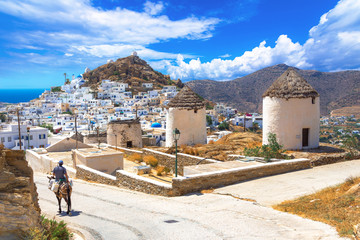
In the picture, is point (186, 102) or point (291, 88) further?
point (186, 102)

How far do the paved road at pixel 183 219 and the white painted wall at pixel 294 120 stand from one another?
7.36 meters

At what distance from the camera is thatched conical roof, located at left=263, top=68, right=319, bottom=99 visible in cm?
1345

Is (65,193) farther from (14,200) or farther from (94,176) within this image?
(94,176)

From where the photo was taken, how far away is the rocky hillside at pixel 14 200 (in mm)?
3912

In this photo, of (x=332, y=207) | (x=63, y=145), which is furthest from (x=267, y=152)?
(x=63, y=145)

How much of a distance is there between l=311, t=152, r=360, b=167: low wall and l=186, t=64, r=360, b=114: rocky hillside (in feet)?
207

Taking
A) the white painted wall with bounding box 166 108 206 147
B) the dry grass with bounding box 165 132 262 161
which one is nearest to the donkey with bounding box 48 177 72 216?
the dry grass with bounding box 165 132 262 161

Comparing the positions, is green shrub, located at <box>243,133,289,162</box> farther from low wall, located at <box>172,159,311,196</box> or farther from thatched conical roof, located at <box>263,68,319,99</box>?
thatched conical roof, located at <box>263,68,319,99</box>

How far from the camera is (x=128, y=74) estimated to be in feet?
438

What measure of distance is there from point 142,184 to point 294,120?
8.12 meters

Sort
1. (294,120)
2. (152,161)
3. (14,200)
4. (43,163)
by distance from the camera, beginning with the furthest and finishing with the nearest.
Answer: (43,163) < (152,161) < (294,120) < (14,200)

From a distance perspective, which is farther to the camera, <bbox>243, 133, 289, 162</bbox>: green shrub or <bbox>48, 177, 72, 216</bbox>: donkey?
<bbox>243, 133, 289, 162</bbox>: green shrub

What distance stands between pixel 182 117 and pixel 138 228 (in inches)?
467

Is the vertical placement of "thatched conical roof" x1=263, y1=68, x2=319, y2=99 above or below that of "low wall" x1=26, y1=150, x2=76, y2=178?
above
